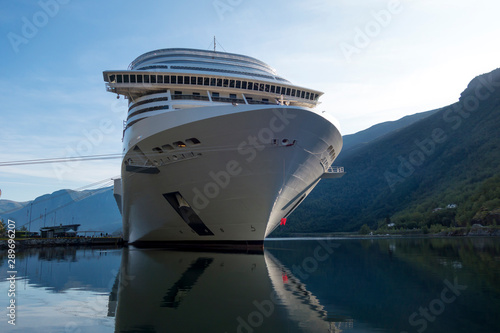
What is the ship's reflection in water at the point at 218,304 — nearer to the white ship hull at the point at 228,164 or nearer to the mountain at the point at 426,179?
the white ship hull at the point at 228,164

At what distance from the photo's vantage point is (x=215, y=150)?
18.0 meters

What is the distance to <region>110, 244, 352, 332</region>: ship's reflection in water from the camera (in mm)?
6453

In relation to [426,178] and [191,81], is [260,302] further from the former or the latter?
[426,178]

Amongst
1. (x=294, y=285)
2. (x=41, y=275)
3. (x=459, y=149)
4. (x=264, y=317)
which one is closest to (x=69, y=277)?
(x=41, y=275)

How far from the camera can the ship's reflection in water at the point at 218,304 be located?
21.2 ft

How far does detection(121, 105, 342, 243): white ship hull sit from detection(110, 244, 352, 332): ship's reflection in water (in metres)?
6.38

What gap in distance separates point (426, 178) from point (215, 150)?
11481 centimetres

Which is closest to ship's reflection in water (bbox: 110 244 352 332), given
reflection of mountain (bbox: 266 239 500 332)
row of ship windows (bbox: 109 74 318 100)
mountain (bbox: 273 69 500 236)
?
reflection of mountain (bbox: 266 239 500 332)

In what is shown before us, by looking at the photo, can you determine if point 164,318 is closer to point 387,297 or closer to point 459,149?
point 387,297

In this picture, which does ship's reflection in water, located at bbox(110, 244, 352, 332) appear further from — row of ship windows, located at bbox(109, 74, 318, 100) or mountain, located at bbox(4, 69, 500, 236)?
mountain, located at bbox(4, 69, 500, 236)

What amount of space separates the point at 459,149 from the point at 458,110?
101 ft

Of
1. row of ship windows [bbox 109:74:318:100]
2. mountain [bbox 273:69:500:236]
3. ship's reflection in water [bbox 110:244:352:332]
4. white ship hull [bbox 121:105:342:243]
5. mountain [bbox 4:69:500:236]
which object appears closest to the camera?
ship's reflection in water [bbox 110:244:352:332]

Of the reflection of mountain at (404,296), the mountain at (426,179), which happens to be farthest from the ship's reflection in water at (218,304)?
the mountain at (426,179)

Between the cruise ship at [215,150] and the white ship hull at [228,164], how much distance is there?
5 cm
